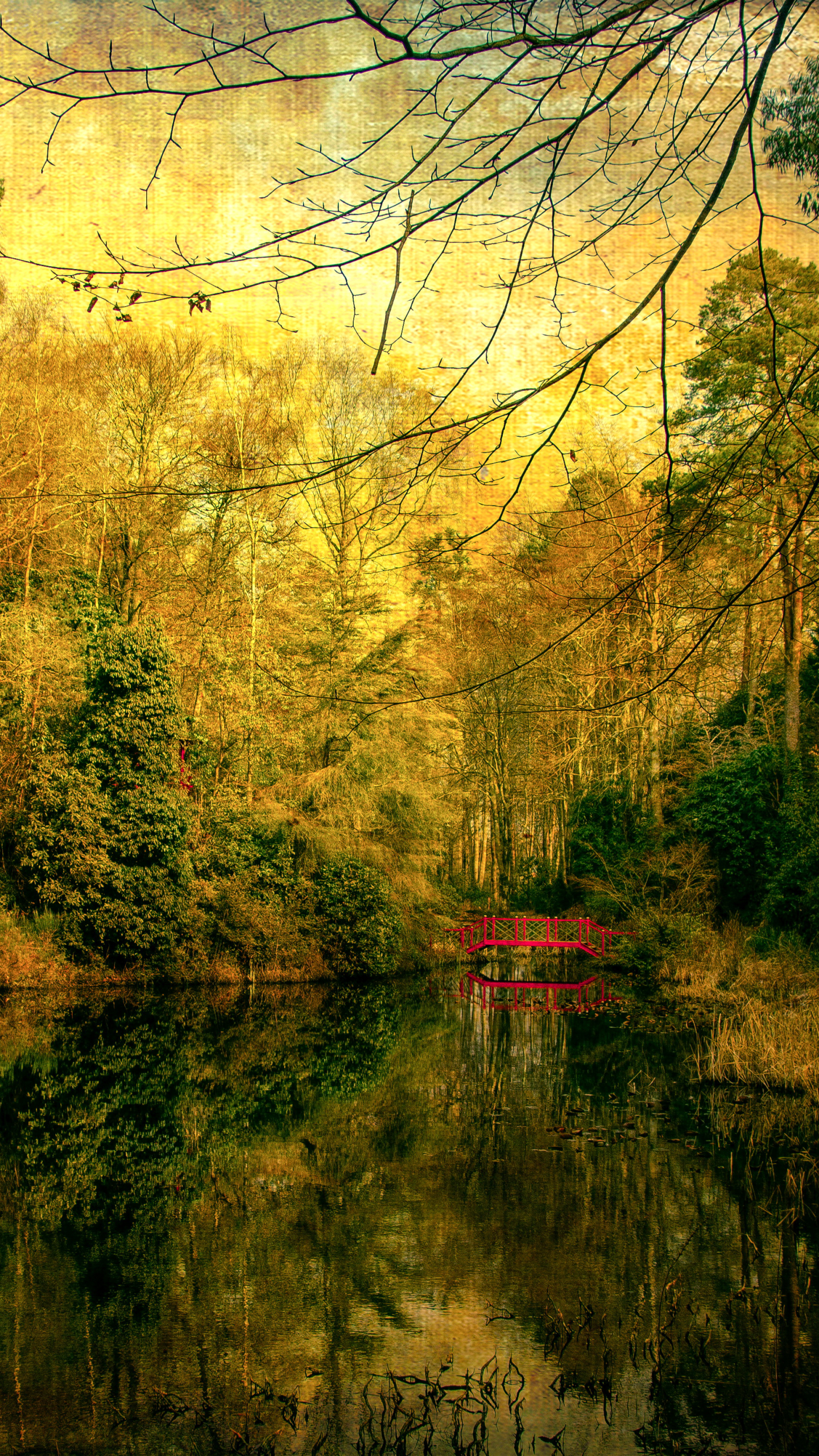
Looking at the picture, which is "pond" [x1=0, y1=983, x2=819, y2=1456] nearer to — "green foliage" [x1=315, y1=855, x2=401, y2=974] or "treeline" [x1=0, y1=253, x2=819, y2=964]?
"treeline" [x1=0, y1=253, x2=819, y2=964]

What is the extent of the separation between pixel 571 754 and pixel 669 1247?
1512 centimetres

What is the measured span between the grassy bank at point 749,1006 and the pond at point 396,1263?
608mm

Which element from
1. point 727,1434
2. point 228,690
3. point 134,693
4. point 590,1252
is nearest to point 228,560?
point 228,690

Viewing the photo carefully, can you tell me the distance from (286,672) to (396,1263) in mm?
16372

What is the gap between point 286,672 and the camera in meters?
21.8

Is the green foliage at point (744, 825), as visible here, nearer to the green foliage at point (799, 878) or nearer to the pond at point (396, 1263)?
the green foliage at point (799, 878)

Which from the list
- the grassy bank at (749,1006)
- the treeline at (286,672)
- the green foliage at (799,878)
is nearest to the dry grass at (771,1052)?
the grassy bank at (749,1006)

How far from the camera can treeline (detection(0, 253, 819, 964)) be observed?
17.7 metres

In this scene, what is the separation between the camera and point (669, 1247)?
6.45 metres

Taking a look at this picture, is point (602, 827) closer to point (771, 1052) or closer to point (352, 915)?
point (352, 915)

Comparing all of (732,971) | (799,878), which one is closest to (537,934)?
(732,971)

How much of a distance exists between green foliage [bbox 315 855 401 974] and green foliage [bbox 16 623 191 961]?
103 inches

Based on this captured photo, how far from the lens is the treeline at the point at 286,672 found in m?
17.7

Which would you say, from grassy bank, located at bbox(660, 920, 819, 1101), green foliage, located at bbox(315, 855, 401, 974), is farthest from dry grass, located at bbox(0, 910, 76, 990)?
grassy bank, located at bbox(660, 920, 819, 1101)
